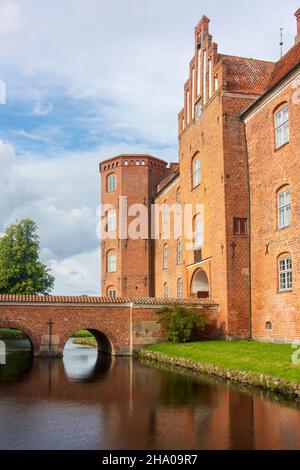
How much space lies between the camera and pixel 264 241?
76.7ft

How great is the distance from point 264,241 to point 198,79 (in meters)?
11.1

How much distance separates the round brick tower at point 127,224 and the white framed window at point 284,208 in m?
20.4

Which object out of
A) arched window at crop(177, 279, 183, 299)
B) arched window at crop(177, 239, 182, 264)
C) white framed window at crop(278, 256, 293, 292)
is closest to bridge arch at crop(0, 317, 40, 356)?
white framed window at crop(278, 256, 293, 292)

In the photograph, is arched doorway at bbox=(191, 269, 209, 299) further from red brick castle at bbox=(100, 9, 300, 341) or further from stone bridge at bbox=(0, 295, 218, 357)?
stone bridge at bbox=(0, 295, 218, 357)

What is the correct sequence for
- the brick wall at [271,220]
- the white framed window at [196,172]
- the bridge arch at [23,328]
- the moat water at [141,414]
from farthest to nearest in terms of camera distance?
the white framed window at [196,172], the bridge arch at [23,328], the brick wall at [271,220], the moat water at [141,414]

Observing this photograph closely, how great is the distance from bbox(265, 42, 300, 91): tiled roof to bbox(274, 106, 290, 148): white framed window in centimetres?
142

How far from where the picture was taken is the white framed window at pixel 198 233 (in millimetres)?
28625

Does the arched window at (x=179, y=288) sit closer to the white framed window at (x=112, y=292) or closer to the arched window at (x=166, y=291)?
the arched window at (x=166, y=291)

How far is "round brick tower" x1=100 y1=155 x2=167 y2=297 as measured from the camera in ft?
135

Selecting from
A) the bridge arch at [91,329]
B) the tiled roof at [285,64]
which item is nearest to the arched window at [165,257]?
the bridge arch at [91,329]

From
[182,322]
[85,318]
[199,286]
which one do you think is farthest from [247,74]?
[85,318]

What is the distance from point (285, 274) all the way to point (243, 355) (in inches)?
197

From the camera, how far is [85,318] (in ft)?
82.9

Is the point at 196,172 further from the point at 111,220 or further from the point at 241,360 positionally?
the point at 241,360
